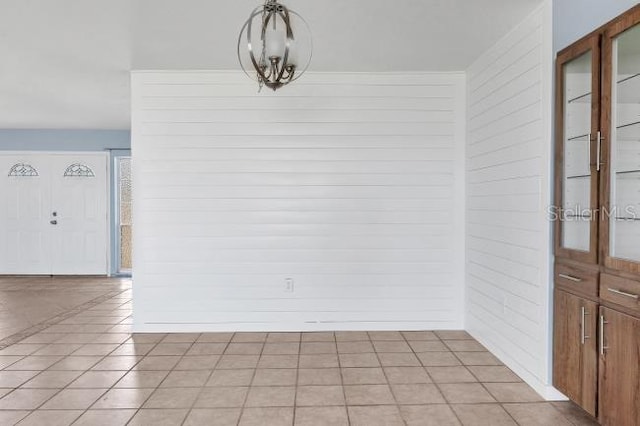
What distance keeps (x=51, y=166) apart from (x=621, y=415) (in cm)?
831

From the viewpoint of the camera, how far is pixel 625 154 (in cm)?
221

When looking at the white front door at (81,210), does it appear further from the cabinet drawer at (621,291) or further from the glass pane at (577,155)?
the cabinet drawer at (621,291)

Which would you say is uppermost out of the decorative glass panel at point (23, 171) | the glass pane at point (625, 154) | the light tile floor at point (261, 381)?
the decorative glass panel at point (23, 171)

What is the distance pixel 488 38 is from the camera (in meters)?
3.45

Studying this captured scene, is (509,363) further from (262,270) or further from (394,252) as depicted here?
(262,270)

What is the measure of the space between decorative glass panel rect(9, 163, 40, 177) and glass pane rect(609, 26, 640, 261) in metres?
8.27

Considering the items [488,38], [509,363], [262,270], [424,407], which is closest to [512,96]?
[488,38]

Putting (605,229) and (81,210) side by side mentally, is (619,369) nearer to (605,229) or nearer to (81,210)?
(605,229)

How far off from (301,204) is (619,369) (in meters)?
2.84

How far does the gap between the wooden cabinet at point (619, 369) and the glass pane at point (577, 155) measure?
45cm

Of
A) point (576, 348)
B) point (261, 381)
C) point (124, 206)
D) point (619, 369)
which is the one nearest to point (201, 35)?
point (261, 381)

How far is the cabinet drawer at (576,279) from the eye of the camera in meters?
2.33

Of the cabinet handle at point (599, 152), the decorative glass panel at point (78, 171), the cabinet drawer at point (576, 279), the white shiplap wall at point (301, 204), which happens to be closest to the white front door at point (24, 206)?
the decorative glass panel at point (78, 171)

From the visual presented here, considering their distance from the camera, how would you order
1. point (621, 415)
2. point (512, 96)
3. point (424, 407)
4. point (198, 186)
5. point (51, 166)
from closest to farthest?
point (621, 415)
point (424, 407)
point (512, 96)
point (198, 186)
point (51, 166)
